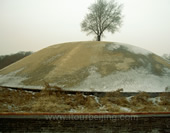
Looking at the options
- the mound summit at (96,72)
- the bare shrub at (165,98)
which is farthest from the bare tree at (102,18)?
the bare shrub at (165,98)

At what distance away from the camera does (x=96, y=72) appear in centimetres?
1162

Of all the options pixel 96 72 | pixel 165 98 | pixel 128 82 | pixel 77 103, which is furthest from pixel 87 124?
pixel 96 72

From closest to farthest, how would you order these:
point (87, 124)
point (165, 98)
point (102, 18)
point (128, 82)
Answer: point (87, 124) → point (165, 98) → point (128, 82) → point (102, 18)

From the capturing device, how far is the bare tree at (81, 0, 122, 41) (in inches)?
898

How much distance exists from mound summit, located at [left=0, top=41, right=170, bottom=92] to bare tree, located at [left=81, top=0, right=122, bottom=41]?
8.10 meters

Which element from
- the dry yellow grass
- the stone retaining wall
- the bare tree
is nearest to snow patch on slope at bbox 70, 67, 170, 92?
the dry yellow grass

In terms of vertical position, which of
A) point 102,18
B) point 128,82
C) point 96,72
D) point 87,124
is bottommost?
point 87,124

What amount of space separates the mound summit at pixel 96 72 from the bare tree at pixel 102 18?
810cm

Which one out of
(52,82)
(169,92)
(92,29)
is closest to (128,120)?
(169,92)

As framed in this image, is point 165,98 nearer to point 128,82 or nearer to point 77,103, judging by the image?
point 128,82

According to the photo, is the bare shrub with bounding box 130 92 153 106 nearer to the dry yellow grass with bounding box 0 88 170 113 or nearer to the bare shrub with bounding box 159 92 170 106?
the dry yellow grass with bounding box 0 88 170 113

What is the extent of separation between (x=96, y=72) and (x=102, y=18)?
14292mm

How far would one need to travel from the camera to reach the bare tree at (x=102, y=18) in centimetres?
2281

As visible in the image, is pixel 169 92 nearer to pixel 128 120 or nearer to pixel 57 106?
pixel 128 120
